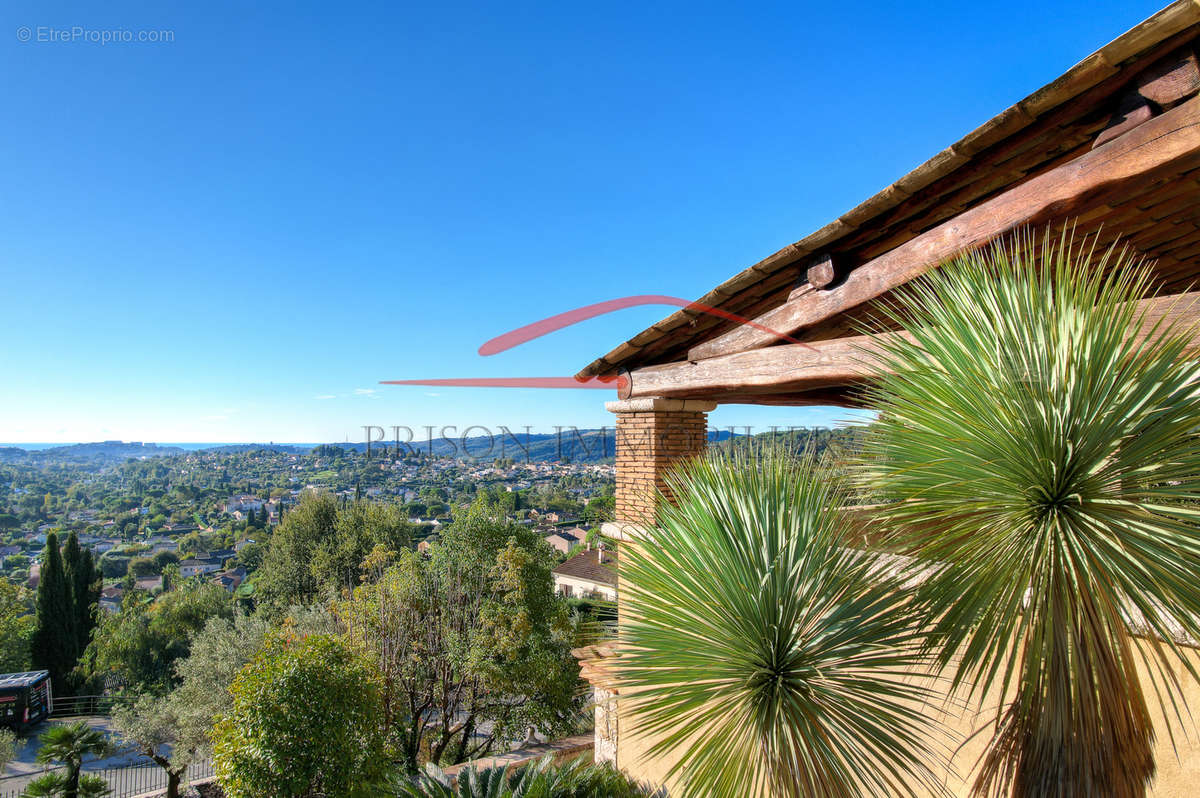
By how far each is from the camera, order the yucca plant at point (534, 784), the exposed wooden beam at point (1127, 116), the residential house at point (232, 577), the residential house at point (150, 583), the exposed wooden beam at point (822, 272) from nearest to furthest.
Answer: the exposed wooden beam at point (1127, 116), the exposed wooden beam at point (822, 272), the yucca plant at point (534, 784), the residential house at point (150, 583), the residential house at point (232, 577)

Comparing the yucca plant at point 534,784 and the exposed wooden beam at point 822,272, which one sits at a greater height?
the exposed wooden beam at point 822,272

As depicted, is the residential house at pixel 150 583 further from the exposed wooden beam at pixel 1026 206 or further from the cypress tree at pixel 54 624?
the exposed wooden beam at pixel 1026 206

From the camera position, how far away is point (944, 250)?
3.88 metres

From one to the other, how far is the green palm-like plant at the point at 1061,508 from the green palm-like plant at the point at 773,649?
0.38 m

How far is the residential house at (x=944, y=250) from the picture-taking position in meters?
2.97

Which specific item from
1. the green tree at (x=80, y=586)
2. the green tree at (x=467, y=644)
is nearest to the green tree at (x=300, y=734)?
the green tree at (x=467, y=644)

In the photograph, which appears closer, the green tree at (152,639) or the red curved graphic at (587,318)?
the red curved graphic at (587,318)

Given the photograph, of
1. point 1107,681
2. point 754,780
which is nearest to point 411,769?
point 754,780

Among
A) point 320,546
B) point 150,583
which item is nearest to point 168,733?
point 320,546

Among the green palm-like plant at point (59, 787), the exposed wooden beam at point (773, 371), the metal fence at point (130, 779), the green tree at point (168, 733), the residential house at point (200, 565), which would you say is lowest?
the residential house at point (200, 565)

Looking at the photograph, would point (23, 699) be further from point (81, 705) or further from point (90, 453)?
point (90, 453)

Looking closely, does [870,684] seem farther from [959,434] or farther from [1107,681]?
[959,434]

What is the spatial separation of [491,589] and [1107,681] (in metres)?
16.0

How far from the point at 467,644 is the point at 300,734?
602 centimetres
